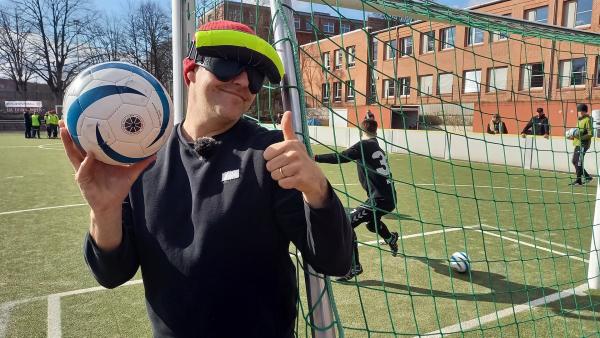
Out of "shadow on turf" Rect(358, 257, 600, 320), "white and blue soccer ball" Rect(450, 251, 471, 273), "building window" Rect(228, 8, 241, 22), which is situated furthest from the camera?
"white and blue soccer ball" Rect(450, 251, 471, 273)

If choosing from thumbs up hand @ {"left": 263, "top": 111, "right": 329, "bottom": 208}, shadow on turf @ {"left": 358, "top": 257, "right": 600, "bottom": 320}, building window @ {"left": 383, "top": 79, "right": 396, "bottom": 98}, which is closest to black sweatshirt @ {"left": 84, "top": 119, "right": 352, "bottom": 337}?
thumbs up hand @ {"left": 263, "top": 111, "right": 329, "bottom": 208}

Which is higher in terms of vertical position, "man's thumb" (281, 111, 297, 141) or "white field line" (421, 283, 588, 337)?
"man's thumb" (281, 111, 297, 141)

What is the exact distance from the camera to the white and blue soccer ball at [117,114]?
1.39 metres

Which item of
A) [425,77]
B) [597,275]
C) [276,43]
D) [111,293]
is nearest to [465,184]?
[597,275]

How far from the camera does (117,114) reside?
146 cm

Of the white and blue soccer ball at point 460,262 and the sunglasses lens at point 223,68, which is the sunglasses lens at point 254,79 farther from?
the white and blue soccer ball at point 460,262

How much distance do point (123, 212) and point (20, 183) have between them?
9902mm

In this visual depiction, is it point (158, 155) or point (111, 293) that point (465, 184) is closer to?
point (111, 293)

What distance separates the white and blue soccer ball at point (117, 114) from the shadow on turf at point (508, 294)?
3085 millimetres

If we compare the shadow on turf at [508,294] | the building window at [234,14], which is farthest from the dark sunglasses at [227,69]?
the shadow on turf at [508,294]

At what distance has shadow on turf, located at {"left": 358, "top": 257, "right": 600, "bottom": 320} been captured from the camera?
392 cm

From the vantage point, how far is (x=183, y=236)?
1.46 m

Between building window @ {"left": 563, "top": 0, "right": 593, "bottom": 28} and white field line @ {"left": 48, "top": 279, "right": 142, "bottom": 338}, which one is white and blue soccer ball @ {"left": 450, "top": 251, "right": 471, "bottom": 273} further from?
building window @ {"left": 563, "top": 0, "right": 593, "bottom": 28}

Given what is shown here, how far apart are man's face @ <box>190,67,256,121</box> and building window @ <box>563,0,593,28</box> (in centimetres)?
2754
